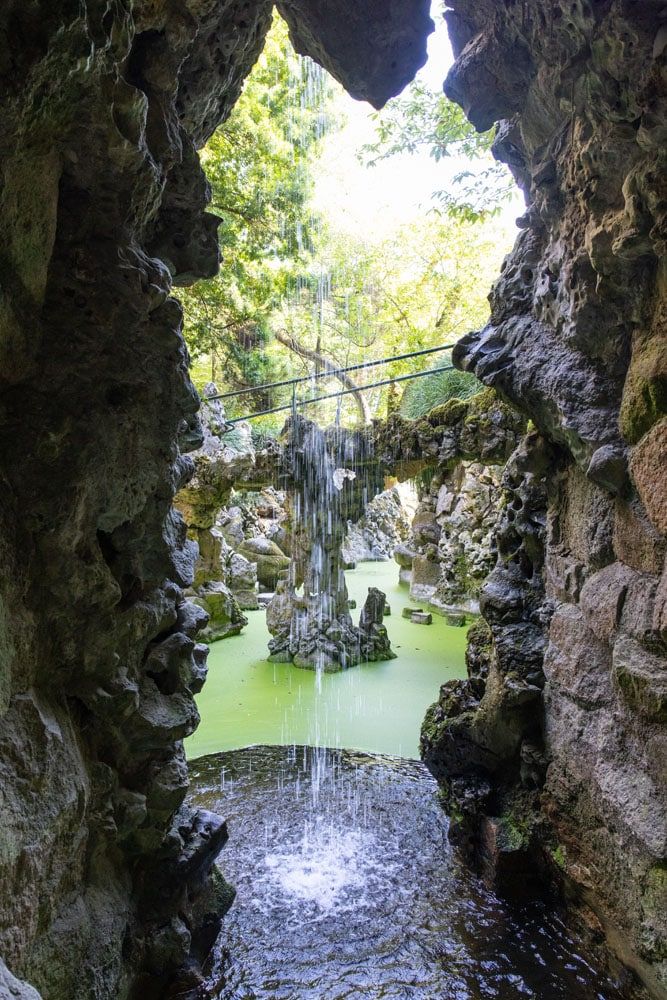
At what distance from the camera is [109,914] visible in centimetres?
237

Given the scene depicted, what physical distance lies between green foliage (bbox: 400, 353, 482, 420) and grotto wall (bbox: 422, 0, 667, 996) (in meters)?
3.41

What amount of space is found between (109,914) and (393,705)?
482 cm

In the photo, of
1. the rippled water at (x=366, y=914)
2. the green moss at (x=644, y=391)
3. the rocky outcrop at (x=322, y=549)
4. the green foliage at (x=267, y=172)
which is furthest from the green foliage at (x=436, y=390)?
the rippled water at (x=366, y=914)

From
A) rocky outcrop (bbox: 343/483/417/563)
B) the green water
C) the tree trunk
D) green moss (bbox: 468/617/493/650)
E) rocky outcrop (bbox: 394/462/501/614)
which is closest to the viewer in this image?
green moss (bbox: 468/617/493/650)

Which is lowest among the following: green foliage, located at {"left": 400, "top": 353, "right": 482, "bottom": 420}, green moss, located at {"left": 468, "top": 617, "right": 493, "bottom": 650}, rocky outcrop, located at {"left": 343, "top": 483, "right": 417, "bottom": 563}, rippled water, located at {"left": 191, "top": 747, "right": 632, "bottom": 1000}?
rippled water, located at {"left": 191, "top": 747, "right": 632, "bottom": 1000}

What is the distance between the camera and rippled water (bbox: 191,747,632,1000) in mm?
2771

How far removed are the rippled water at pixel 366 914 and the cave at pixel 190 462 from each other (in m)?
0.24

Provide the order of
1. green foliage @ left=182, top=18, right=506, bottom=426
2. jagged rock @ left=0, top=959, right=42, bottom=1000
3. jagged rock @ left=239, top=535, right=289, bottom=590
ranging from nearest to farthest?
1. jagged rock @ left=0, top=959, right=42, bottom=1000
2. green foliage @ left=182, top=18, right=506, bottom=426
3. jagged rock @ left=239, top=535, right=289, bottom=590

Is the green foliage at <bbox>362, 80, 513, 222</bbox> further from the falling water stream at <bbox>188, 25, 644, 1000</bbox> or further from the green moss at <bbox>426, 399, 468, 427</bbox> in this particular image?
the falling water stream at <bbox>188, 25, 644, 1000</bbox>

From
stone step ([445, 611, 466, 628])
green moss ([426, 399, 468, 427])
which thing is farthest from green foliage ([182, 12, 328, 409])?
stone step ([445, 611, 466, 628])

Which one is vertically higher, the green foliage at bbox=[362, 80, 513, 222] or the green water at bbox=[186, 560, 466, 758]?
the green foliage at bbox=[362, 80, 513, 222]

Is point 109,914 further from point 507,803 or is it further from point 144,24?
point 144,24

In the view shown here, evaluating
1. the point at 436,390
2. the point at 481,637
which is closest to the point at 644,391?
the point at 481,637

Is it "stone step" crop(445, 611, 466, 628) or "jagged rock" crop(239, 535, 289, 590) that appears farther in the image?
"jagged rock" crop(239, 535, 289, 590)
